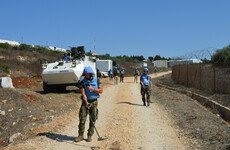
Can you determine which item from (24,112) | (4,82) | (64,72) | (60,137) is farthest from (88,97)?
(4,82)

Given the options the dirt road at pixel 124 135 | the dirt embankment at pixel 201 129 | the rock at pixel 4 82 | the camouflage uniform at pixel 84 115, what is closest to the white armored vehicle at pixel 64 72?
the rock at pixel 4 82

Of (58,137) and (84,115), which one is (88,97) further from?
(58,137)

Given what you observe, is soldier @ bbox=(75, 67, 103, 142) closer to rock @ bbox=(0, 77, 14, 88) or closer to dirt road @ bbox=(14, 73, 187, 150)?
dirt road @ bbox=(14, 73, 187, 150)

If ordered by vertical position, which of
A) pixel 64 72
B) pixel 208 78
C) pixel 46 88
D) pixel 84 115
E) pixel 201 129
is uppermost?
pixel 64 72

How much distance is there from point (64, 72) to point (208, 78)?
8.49 m

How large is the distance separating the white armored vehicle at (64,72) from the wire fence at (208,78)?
294 inches

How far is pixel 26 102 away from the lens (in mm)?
11070

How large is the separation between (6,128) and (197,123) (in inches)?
249

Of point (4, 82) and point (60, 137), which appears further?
point (4, 82)

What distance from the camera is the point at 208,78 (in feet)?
49.1

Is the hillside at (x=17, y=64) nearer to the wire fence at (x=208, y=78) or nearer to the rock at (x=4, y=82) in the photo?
the rock at (x=4, y=82)

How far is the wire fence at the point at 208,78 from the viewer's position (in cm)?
1291

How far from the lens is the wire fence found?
12.9 metres

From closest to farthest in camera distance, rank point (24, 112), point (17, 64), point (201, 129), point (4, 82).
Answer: point (201, 129) → point (24, 112) → point (4, 82) → point (17, 64)
